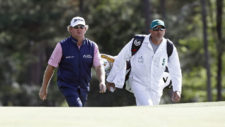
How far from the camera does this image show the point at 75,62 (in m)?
10.3

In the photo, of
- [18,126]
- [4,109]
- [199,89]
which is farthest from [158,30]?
[199,89]

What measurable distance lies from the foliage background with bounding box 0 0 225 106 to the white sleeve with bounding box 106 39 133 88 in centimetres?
2453

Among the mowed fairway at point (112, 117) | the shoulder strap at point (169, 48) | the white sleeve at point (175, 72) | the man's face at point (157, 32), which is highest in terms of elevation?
the man's face at point (157, 32)

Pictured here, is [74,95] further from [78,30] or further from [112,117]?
[112,117]

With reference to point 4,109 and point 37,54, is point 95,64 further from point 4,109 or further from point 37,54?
point 37,54

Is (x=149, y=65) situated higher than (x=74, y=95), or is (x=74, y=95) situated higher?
(x=149, y=65)

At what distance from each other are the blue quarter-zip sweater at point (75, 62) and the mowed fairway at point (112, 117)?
15.5ft

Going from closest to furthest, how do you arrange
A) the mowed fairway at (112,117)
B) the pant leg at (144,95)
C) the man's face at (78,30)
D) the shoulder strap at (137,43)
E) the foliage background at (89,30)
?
the mowed fairway at (112,117) → the man's face at (78,30) → the shoulder strap at (137,43) → the pant leg at (144,95) → the foliage background at (89,30)

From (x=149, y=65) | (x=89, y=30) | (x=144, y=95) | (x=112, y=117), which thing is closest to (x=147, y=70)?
(x=149, y=65)

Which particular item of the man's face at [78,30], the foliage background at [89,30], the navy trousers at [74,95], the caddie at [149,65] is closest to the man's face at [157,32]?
the caddie at [149,65]

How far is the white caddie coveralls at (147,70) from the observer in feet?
34.2

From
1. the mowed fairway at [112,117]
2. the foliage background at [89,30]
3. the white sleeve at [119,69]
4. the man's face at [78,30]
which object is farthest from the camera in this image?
the foliage background at [89,30]

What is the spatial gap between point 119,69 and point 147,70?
1.43 ft

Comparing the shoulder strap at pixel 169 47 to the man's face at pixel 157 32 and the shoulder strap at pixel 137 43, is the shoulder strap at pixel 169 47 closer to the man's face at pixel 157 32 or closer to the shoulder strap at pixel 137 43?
the man's face at pixel 157 32
